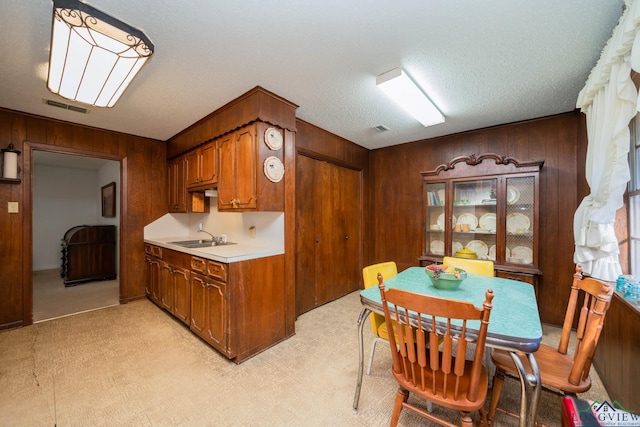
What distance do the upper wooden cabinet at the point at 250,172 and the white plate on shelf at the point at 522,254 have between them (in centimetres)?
269

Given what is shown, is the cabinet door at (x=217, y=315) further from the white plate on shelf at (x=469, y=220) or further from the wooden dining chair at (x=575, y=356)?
the white plate on shelf at (x=469, y=220)

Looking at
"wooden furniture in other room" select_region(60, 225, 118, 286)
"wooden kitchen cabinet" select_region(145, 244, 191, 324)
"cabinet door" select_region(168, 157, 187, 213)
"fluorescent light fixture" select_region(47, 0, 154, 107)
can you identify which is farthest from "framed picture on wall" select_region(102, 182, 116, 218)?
"fluorescent light fixture" select_region(47, 0, 154, 107)

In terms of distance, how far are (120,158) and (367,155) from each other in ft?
12.0

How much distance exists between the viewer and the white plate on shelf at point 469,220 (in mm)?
3201

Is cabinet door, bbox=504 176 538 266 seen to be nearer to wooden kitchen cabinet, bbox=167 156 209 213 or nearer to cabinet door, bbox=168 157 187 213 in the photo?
wooden kitchen cabinet, bbox=167 156 209 213

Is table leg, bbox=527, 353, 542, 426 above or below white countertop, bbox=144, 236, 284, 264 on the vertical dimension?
below

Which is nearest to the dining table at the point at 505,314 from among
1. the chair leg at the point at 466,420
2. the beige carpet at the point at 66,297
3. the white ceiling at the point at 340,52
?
the chair leg at the point at 466,420

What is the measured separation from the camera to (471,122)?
3062 mm

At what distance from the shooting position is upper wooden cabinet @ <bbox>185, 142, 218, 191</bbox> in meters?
2.91

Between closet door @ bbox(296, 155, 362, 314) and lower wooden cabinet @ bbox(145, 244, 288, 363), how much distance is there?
0.67m

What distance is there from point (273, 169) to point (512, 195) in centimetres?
277

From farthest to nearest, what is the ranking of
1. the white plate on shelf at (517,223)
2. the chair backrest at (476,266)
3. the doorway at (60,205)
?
the doorway at (60,205)
the white plate on shelf at (517,223)
the chair backrest at (476,266)

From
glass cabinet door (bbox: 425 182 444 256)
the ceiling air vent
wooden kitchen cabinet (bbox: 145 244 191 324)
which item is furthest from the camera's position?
glass cabinet door (bbox: 425 182 444 256)

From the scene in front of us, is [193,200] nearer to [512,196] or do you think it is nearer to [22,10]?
[22,10]
